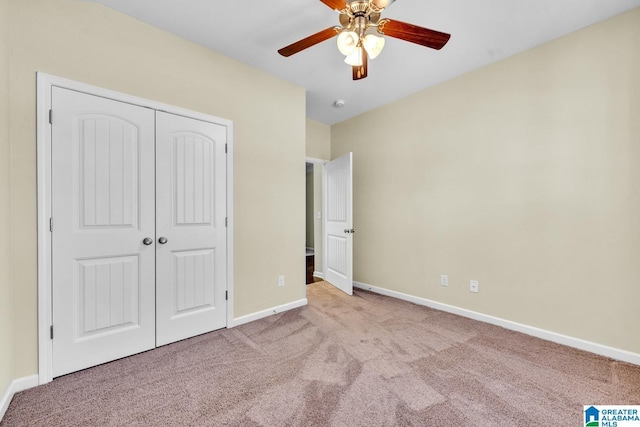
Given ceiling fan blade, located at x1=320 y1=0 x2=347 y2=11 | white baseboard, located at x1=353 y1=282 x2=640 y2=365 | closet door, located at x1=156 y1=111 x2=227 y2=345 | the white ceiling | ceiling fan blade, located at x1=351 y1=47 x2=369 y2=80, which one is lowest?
white baseboard, located at x1=353 y1=282 x2=640 y2=365

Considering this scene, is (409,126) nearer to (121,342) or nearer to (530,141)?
(530,141)

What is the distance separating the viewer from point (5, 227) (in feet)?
5.27

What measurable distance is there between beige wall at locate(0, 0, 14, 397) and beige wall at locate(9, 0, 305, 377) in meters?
0.04

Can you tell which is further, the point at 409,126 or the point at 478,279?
the point at 409,126

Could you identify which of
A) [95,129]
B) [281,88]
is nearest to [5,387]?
[95,129]

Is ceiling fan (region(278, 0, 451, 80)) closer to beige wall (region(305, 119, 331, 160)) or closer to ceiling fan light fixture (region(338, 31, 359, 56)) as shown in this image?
ceiling fan light fixture (region(338, 31, 359, 56))

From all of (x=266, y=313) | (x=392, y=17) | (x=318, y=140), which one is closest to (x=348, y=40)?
(x=392, y=17)

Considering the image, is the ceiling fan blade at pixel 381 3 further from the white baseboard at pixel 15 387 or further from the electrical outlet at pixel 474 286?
the white baseboard at pixel 15 387

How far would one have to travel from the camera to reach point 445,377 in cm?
186

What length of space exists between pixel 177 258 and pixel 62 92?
1.42 metres

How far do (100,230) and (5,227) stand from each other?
1.51ft

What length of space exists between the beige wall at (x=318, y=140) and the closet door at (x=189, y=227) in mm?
1849

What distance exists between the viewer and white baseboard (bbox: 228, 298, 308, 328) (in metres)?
2.71

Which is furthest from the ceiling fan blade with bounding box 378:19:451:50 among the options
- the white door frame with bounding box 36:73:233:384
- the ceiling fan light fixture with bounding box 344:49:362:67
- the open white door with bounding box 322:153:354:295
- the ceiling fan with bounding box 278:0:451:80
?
the white door frame with bounding box 36:73:233:384
